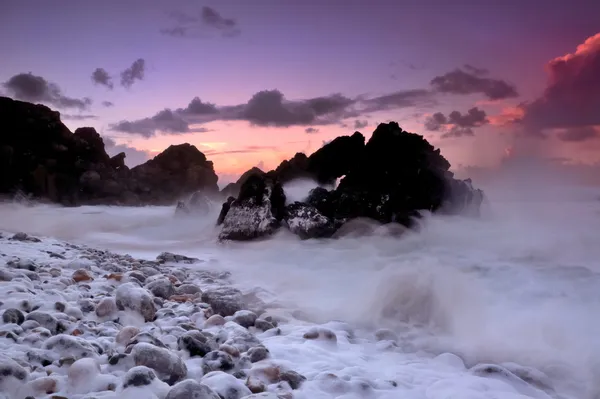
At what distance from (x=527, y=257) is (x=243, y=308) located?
661 centimetres

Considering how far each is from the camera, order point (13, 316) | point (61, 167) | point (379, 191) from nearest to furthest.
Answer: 1. point (13, 316)
2. point (379, 191)
3. point (61, 167)

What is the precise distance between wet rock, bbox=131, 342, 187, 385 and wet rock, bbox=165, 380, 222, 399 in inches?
15.1

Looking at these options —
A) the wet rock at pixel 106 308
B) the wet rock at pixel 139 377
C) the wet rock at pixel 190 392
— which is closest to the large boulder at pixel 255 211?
the wet rock at pixel 106 308

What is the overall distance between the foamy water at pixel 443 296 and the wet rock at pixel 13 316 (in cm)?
207

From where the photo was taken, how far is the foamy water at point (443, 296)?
362 cm

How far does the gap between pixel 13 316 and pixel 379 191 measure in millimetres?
10184

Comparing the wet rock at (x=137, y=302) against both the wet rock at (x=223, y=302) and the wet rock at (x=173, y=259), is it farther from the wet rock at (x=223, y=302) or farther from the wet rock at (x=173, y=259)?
the wet rock at (x=173, y=259)

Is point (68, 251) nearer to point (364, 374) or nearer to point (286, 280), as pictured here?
point (286, 280)

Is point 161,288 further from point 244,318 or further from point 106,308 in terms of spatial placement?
point 244,318

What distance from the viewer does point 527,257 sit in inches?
351

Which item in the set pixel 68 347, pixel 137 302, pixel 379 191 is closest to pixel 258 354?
pixel 68 347

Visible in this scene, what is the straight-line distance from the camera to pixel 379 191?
12508 millimetres

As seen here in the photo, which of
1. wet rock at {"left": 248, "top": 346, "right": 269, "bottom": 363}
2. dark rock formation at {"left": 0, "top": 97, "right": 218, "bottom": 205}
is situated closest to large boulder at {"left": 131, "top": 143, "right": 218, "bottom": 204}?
dark rock formation at {"left": 0, "top": 97, "right": 218, "bottom": 205}

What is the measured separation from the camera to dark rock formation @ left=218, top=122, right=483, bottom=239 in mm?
12164
